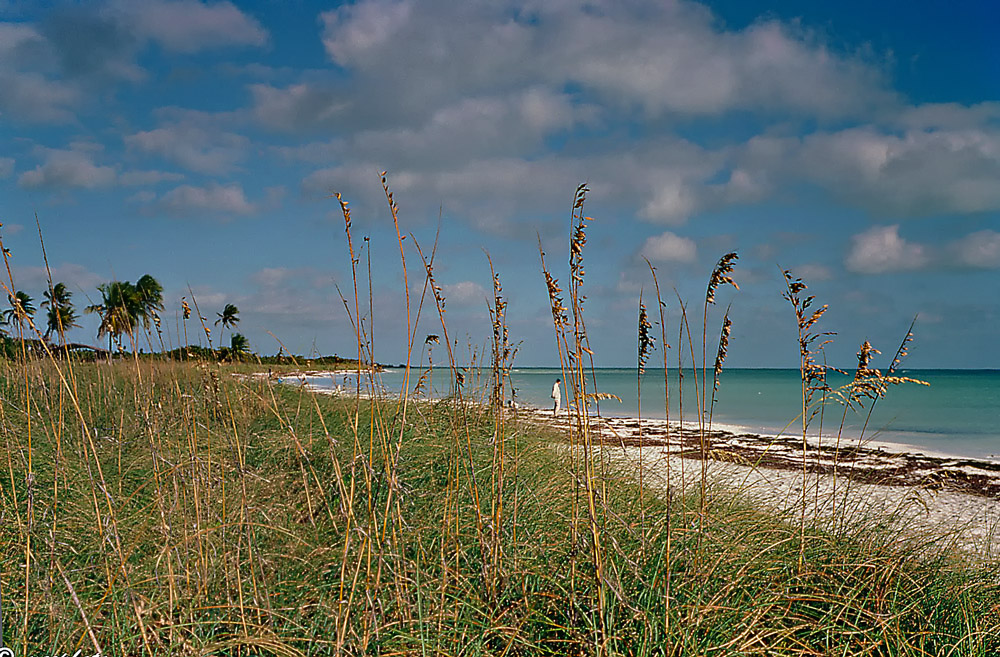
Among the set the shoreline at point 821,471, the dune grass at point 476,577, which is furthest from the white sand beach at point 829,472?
the dune grass at point 476,577

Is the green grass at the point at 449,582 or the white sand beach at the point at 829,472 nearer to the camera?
the green grass at the point at 449,582

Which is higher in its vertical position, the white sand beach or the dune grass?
the dune grass

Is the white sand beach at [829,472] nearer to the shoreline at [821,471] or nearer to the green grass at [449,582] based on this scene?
the shoreline at [821,471]

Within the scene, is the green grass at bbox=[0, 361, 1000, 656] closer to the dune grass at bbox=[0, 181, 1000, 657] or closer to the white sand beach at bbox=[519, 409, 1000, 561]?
the dune grass at bbox=[0, 181, 1000, 657]

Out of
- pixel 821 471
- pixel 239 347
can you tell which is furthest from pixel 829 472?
pixel 239 347

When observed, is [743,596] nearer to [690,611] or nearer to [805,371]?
[690,611]

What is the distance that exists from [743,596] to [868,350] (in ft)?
3.80

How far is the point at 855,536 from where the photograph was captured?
3482mm

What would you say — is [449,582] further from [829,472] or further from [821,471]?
[829,472]

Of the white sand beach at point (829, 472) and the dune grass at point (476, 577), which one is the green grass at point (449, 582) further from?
the white sand beach at point (829, 472)

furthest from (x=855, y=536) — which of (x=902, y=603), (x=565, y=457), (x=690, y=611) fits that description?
(x=565, y=457)

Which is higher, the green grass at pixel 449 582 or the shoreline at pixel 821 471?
the green grass at pixel 449 582

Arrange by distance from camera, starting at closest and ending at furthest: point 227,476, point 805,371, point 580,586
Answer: point 580,586 < point 805,371 < point 227,476

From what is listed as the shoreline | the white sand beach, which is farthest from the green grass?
the white sand beach
